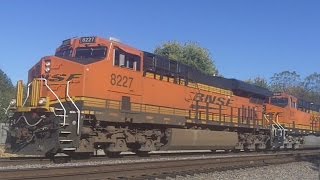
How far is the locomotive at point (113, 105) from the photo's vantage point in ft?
45.1

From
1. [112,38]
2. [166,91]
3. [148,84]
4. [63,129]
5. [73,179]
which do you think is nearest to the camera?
[73,179]

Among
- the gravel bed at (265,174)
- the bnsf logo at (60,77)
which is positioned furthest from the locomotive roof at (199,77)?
the gravel bed at (265,174)

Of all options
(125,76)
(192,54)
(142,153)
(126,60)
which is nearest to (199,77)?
(142,153)

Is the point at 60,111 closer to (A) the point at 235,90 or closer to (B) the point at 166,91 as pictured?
(B) the point at 166,91

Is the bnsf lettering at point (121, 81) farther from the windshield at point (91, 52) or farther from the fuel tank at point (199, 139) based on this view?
the fuel tank at point (199, 139)

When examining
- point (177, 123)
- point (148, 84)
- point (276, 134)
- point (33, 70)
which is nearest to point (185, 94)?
point (177, 123)

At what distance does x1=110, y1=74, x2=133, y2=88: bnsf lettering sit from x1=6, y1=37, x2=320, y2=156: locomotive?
0.04m

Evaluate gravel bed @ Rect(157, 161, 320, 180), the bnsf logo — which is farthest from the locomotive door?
gravel bed @ Rect(157, 161, 320, 180)

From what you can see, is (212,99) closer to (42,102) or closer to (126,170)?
(42,102)

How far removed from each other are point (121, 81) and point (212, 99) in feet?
25.0

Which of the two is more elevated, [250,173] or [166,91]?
[166,91]

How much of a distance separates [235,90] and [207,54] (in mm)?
33341

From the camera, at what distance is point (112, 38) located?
1555 centimetres

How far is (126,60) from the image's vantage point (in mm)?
16078
